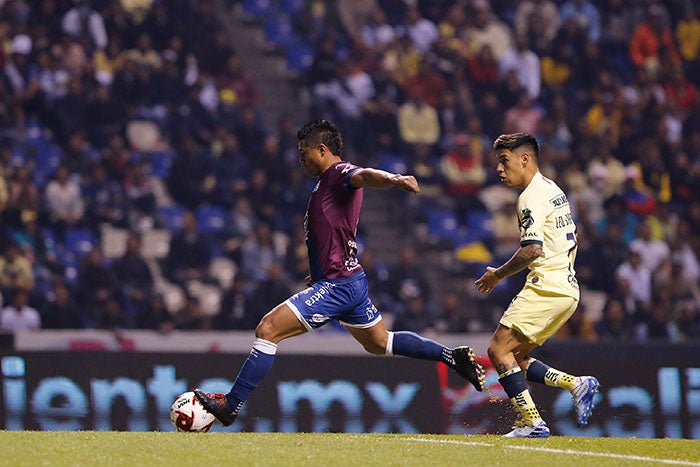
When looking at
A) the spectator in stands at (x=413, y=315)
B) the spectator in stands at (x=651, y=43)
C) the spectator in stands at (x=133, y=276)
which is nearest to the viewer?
the spectator in stands at (x=133, y=276)

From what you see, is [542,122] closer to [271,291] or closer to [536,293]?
[271,291]

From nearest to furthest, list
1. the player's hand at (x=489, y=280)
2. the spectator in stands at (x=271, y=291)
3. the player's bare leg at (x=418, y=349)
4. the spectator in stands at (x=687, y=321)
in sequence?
the player's hand at (x=489, y=280)
the player's bare leg at (x=418, y=349)
the spectator in stands at (x=271, y=291)
the spectator in stands at (x=687, y=321)

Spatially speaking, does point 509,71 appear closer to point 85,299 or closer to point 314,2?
point 314,2

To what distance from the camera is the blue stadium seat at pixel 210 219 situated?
17.0m

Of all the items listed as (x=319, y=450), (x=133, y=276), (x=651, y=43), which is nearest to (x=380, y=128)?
(x=133, y=276)

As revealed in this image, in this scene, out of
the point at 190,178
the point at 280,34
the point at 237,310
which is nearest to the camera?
the point at 237,310

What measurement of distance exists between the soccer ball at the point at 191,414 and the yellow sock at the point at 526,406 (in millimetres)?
2215

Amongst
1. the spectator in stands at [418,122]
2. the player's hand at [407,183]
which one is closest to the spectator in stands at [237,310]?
the spectator in stands at [418,122]

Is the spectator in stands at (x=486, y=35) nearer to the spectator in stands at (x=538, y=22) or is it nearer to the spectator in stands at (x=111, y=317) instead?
the spectator in stands at (x=538, y=22)

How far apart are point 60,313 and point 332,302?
276 inches

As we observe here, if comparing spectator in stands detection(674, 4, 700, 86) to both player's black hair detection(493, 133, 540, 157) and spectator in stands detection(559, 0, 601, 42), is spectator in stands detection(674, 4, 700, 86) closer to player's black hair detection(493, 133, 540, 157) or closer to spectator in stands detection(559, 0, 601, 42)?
spectator in stands detection(559, 0, 601, 42)

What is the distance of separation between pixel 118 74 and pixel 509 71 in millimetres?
6767

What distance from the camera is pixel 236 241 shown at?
1678cm

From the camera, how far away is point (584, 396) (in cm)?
889
